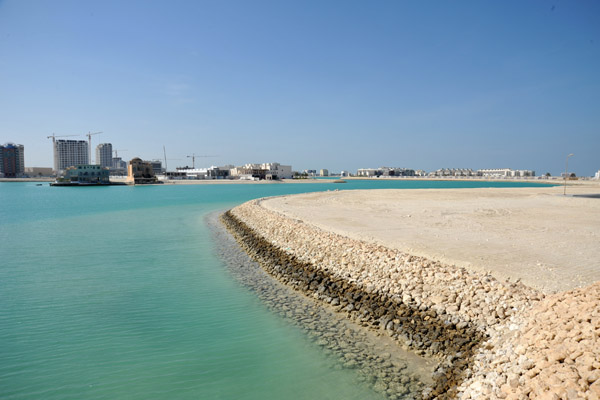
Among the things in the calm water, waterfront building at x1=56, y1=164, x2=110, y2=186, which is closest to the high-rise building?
waterfront building at x1=56, y1=164, x2=110, y2=186

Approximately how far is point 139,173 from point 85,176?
1657cm

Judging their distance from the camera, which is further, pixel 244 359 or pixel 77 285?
pixel 77 285

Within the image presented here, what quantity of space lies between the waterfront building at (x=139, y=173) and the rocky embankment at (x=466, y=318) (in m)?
118

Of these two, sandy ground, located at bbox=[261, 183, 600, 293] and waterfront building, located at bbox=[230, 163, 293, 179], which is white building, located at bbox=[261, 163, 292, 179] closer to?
waterfront building, located at bbox=[230, 163, 293, 179]

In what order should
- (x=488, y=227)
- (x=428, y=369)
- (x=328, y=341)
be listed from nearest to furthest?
(x=428, y=369)
(x=328, y=341)
(x=488, y=227)

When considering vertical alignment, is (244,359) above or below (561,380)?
below

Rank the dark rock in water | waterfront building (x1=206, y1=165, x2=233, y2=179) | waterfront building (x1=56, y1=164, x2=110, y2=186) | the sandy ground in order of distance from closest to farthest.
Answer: the dark rock in water
the sandy ground
waterfront building (x1=56, y1=164, x2=110, y2=186)
waterfront building (x1=206, y1=165, x2=233, y2=179)

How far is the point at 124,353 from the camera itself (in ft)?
24.0

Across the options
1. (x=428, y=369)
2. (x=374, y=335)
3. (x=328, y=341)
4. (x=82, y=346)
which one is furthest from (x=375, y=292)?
(x=82, y=346)

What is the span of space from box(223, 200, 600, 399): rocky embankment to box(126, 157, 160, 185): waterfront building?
11761 cm

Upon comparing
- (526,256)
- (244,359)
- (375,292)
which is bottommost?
(244,359)

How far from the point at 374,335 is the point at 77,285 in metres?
10.3

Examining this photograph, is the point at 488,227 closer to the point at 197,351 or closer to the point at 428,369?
the point at 428,369

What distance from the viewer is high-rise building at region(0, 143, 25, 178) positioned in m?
183
